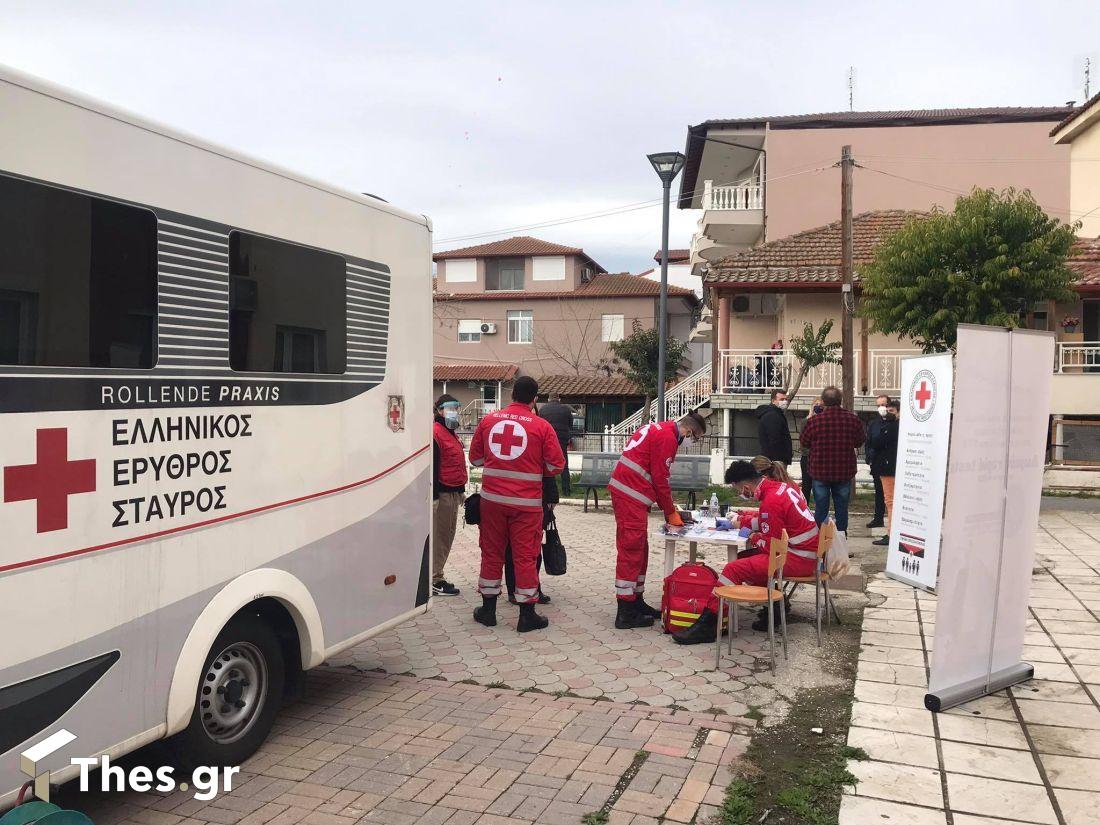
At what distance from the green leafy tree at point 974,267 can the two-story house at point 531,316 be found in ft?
73.0

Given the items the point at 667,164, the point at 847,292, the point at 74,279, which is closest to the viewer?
the point at 74,279

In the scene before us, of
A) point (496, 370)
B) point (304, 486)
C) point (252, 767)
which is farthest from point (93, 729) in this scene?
point (496, 370)

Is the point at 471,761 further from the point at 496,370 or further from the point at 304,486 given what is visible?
the point at 496,370

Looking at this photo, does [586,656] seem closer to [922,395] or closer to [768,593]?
[768,593]

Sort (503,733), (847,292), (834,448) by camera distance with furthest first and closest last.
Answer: (847,292), (834,448), (503,733)

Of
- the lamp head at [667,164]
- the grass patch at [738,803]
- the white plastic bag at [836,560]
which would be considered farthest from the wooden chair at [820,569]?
the lamp head at [667,164]

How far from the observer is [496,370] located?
38594 mm

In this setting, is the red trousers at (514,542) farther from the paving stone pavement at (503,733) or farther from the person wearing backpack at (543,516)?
the paving stone pavement at (503,733)

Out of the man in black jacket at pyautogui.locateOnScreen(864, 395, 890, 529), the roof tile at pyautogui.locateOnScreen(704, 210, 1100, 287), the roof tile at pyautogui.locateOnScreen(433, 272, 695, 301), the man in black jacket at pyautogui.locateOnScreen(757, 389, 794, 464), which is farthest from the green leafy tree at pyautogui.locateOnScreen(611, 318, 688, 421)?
the man in black jacket at pyautogui.locateOnScreen(864, 395, 890, 529)

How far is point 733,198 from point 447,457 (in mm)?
20089

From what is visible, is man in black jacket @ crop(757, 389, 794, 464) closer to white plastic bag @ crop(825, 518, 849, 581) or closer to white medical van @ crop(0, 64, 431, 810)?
white plastic bag @ crop(825, 518, 849, 581)

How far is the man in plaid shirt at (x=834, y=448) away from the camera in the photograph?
34.0 feet

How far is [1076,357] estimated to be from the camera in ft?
66.8

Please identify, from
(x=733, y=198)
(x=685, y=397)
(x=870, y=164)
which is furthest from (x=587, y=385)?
(x=870, y=164)
